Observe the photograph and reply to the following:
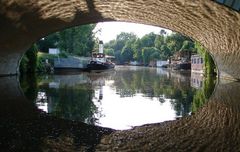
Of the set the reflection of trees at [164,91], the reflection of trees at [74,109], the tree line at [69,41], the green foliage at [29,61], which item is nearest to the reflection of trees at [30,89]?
the reflection of trees at [74,109]

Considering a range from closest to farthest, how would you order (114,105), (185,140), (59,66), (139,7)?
(185,140), (114,105), (139,7), (59,66)

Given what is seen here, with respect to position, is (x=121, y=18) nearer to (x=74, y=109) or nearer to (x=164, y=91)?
(x=164, y=91)

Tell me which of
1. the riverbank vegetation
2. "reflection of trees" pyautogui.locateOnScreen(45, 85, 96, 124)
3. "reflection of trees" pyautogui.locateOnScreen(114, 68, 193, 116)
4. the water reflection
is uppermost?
the riverbank vegetation

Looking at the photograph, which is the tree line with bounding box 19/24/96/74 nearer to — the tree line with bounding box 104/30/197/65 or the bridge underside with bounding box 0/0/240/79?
the bridge underside with bounding box 0/0/240/79

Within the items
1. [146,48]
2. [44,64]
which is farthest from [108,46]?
[44,64]

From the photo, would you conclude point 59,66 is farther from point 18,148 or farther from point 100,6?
point 18,148

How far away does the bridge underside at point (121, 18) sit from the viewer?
15531 mm

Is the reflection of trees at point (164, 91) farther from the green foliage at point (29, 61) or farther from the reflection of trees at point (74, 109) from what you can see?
the green foliage at point (29, 61)

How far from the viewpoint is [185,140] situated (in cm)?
615

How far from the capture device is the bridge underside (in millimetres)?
15531

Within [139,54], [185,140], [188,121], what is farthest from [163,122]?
[139,54]

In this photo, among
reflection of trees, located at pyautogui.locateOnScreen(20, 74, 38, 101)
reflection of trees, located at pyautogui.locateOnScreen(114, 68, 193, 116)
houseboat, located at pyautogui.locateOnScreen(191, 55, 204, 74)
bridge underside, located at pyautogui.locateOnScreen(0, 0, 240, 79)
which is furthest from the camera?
houseboat, located at pyautogui.locateOnScreen(191, 55, 204, 74)

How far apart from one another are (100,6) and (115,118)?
10.4 m

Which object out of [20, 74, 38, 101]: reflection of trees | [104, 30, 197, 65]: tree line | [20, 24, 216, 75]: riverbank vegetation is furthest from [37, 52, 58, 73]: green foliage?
[104, 30, 197, 65]: tree line
